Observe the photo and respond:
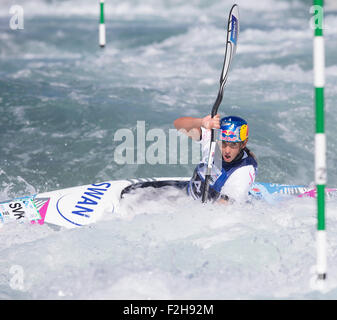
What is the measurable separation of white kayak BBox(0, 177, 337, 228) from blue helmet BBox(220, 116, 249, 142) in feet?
2.42

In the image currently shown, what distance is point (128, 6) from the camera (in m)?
19.2

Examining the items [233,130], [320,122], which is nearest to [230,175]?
[233,130]

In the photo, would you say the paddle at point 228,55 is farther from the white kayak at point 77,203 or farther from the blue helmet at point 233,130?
the white kayak at point 77,203

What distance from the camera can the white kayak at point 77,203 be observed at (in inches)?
146

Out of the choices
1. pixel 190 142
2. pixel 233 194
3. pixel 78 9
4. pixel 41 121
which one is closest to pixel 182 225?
pixel 233 194

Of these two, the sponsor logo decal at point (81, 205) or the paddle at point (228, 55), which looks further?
the sponsor logo decal at point (81, 205)

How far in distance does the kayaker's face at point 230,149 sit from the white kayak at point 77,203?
2.07 ft

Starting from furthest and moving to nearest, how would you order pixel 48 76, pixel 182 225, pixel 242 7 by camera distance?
pixel 242 7 → pixel 48 76 → pixel 182 225

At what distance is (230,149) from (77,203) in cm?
120

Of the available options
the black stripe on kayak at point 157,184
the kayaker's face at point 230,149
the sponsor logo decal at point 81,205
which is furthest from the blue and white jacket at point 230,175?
the sponsor logo decal at point 81,205

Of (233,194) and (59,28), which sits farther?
(59,28)

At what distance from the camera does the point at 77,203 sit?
151 inches
